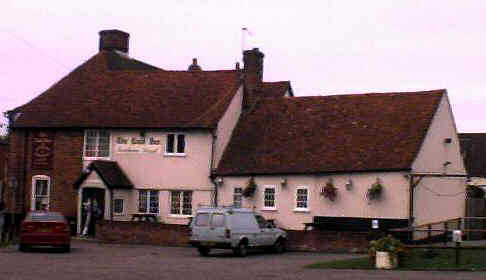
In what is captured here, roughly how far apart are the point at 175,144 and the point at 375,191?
1077cm

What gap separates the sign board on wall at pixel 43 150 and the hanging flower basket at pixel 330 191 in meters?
14.7

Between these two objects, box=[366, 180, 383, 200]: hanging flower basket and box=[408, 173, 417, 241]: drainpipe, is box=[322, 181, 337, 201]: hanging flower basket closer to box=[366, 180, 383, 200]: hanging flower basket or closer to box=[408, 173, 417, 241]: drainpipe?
box=[366, 180, 383, 200]: hanging flower basket

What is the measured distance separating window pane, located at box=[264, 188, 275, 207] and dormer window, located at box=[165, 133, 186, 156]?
16.0ft

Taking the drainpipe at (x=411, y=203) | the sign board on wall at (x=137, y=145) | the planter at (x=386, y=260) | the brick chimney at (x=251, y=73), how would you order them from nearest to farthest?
the planter at (x=386, y=260), the drainpipe at (x=411, y=203), the sign board on wall at (x=137, y=145), the brick chimney at (x=251, y=73)

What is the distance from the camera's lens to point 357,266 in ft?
85.1

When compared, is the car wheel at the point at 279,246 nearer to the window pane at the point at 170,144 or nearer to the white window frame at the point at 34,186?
the window pane at the point at 170,144

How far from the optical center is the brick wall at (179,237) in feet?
110

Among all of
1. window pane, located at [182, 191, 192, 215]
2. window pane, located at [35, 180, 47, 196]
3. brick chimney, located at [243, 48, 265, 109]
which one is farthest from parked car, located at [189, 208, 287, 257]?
window pane, located at [35, 180, 47, 196]

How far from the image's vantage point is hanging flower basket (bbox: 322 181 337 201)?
37.5 m

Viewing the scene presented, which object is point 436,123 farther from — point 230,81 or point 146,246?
point 146,246

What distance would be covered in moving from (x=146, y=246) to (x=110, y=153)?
25.8 ft

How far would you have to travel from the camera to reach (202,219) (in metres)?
31.8

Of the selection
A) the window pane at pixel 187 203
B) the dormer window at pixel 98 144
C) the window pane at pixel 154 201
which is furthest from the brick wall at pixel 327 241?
the dormer window at pixel 98 144

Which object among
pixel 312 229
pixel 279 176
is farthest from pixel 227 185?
pixel 312 229
